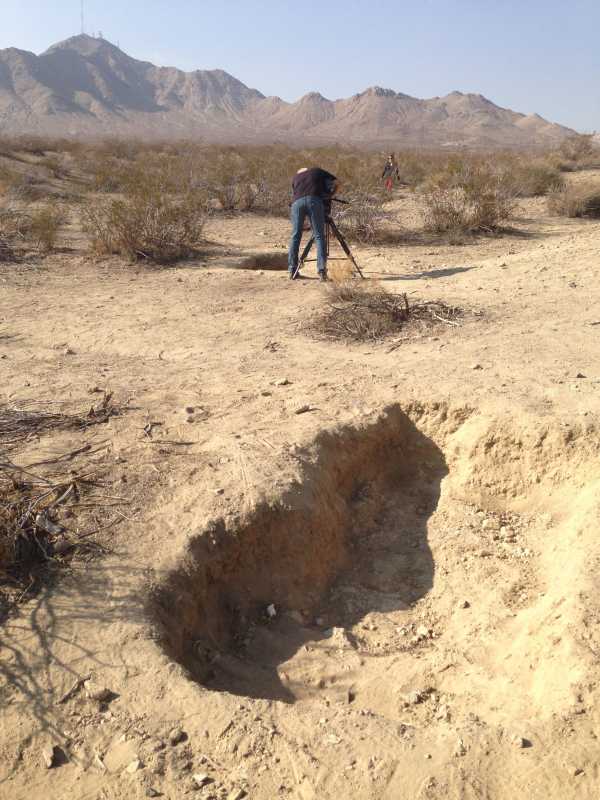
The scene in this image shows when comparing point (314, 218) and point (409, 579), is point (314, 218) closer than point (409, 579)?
No

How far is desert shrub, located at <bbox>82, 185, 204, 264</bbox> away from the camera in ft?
30.6

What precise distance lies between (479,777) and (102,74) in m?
102

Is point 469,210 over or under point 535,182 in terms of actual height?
under

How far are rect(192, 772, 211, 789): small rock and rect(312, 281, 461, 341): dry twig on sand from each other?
161 inches

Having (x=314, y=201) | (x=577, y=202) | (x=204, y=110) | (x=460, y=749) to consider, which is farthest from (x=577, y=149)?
(x=204, y=110)

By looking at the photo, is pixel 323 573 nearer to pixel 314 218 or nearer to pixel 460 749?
pixel 460 749

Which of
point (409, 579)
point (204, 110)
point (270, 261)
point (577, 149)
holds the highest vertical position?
point (204, 110)

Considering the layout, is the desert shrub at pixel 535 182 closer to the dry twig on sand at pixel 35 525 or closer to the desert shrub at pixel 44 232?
the desert shrub at pixel 44 232

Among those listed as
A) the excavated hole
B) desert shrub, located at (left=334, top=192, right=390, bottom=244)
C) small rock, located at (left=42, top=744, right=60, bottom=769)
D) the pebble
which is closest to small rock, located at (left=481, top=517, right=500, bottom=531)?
the excavated hole

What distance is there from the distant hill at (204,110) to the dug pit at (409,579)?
66.2 meters

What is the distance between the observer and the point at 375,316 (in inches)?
237

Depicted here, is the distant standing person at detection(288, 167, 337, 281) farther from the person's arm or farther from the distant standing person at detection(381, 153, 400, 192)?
the distant standing person at detection(381, 153, 400, 192)

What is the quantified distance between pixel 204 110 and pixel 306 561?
106 meters

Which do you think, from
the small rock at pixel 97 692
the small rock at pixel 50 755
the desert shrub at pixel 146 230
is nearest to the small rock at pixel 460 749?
the small rock at pixel 97 692
